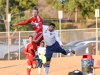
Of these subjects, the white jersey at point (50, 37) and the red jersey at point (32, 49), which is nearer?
the white jersey at point (50, 37)

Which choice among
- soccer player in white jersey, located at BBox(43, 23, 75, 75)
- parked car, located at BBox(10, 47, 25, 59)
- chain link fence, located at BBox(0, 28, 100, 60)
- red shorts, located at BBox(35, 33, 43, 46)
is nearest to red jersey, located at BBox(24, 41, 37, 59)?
red shorts, located at BBox(35, 33, 43, 46)

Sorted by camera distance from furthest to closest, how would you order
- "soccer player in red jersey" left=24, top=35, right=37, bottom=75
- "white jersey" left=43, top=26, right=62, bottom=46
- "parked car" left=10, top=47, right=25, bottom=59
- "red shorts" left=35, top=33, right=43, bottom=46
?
"parked car" left=10, top=47, right=25, bottom=59 → "soccer player in red jersey" left=24, top=35, right=37, bottom=75 → "red shorts" left=35, top=33, right=43, bottom=46 → "white jersey" left=43, top=26, right=62, bottom=46

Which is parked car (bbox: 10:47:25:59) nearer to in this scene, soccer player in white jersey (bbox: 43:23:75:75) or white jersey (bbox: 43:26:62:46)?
soccer player in white jersey (bbox: 43:23:75:75)

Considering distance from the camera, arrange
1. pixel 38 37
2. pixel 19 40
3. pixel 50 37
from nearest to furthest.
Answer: pixel 50 37, pixel 38 37, pixel 19 40

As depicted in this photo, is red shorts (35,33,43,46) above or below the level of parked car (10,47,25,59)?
above

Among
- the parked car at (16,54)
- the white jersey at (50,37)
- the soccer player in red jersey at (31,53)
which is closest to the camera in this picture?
the white jersey at (50,37)

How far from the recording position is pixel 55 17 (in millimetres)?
65562

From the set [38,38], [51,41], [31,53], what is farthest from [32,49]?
[51,41]

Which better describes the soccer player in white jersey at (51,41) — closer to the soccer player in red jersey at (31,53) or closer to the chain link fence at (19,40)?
the soccer player in red jersey at (31,53)

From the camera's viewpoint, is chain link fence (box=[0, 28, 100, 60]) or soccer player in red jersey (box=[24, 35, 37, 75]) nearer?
soccer player in red jersey (box=[24, 35, 37, 75])

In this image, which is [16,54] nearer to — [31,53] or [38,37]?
[31,53]

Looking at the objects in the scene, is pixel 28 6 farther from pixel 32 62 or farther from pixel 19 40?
pixel 32 62

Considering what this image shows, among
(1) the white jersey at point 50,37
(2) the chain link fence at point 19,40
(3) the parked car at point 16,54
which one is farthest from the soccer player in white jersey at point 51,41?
(3) the parked car at point 16,54

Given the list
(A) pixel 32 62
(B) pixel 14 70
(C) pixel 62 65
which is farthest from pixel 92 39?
(A) pixel 32 62
